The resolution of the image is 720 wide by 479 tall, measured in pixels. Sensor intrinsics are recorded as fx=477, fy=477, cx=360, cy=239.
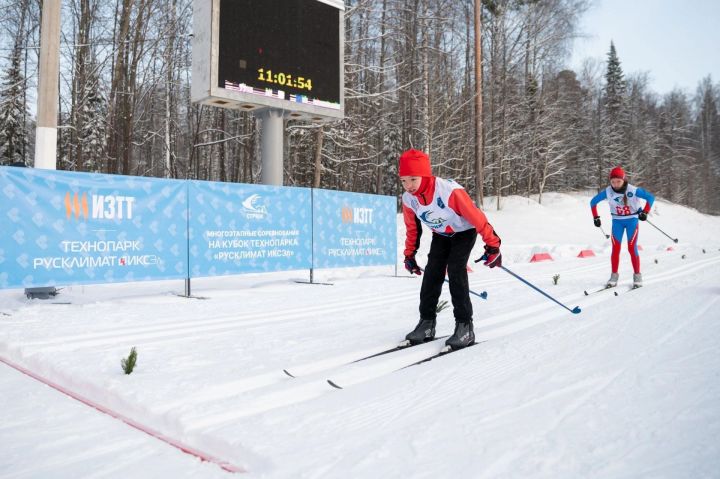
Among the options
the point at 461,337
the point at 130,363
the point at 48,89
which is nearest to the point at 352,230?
the point at 48,89

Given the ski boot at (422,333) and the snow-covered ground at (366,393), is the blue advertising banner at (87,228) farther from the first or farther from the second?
the ski boot at (422,333)

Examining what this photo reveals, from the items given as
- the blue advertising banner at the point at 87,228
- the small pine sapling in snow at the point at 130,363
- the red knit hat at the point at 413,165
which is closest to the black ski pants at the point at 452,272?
the red knit hat at the point at 413,165

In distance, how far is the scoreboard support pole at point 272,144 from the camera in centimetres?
1061

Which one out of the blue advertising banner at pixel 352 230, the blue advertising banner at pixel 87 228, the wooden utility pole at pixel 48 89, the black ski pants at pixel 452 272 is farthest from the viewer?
the blue advertising banner at pixel 352 230

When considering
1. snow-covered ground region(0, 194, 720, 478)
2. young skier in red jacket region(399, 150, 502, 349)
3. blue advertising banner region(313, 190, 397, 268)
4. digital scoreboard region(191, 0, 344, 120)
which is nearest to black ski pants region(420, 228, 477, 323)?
young skier in red jacket region(399, 150, 502, 349)

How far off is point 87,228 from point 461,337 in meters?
4.85

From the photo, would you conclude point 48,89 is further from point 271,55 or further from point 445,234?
point 445,234

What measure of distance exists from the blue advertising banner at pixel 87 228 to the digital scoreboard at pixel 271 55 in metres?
3.41

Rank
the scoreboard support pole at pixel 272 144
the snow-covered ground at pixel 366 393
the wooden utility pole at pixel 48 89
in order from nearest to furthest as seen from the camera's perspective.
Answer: the snow-covered ground at pixel 366 393
the wooden utility pole at pixel 48 89
the scoreboard support pole at pixel 272 144

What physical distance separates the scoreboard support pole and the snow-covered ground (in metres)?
5.62

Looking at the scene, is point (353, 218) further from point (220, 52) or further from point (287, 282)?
point (220, 52)

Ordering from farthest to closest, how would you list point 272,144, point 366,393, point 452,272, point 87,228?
point 272,144
point 87,228
point 452,272
point 366,393

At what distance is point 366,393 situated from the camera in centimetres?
263

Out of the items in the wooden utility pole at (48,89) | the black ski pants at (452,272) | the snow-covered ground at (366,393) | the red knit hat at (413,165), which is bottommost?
the snow-covered ground at (366,393)
